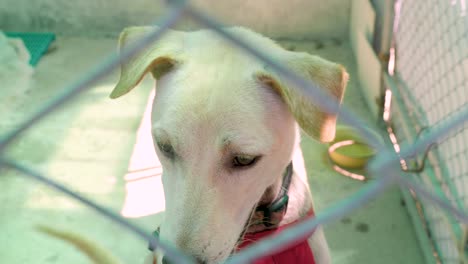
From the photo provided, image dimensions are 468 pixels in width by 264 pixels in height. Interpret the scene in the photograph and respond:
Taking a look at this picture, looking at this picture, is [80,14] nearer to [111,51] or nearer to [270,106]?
[111,51]

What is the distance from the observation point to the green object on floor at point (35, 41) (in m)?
3.96

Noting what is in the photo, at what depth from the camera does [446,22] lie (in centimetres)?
258

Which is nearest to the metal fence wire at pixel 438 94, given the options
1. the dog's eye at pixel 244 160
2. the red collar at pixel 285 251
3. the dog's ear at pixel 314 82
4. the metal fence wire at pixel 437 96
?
the metal fence wire at pixel 437 96

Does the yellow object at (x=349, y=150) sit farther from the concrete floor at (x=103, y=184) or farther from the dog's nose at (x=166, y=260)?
the dog's nose at (x=166, y=260)

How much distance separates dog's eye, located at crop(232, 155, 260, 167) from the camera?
1.55 metres

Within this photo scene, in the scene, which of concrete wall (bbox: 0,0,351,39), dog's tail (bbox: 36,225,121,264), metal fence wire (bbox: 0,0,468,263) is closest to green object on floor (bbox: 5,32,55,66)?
concrete wall (bbox: 0,0,351,39)

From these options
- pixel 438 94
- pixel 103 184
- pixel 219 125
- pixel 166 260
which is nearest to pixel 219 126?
pixel 219 125

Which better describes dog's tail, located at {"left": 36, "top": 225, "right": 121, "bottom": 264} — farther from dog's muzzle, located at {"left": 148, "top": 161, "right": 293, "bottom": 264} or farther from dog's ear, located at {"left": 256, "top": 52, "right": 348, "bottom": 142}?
dog's ear, located at {"left": 256, "top": 52, "right": 348, "bottom": 142}

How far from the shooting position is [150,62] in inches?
64.9

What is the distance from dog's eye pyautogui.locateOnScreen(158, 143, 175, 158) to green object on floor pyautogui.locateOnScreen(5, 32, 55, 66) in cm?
253

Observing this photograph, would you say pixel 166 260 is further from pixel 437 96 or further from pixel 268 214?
pixel 437 96

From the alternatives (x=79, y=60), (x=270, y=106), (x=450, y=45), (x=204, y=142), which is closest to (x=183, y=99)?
(x=204, y=142)

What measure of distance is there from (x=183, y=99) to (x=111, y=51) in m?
2.63

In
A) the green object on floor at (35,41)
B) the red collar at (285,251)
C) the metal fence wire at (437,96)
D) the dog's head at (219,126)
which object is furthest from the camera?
the green object on floor at (35,41)
